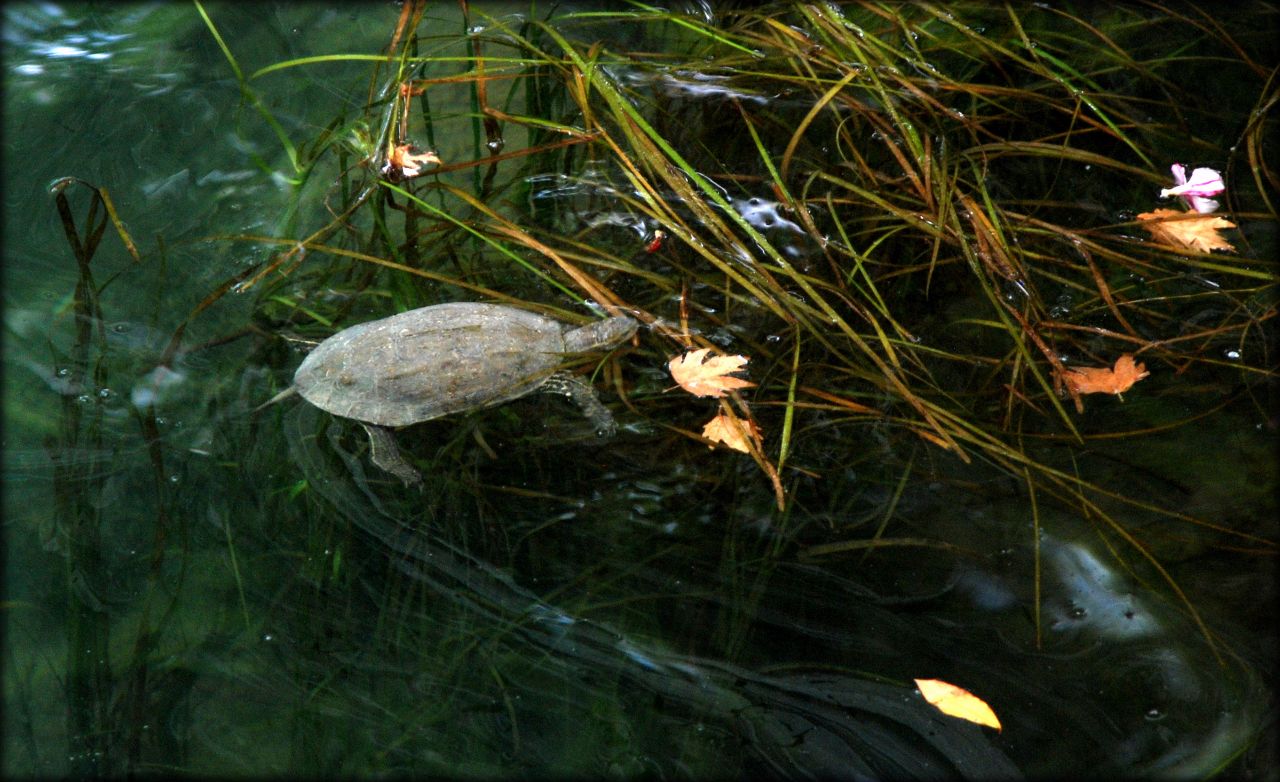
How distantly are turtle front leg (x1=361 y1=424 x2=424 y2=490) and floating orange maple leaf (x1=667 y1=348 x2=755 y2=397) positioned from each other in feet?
3.12

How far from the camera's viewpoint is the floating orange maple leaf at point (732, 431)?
Result: 2592 mm

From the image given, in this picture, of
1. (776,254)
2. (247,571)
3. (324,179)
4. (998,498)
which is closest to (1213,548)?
(998,498)

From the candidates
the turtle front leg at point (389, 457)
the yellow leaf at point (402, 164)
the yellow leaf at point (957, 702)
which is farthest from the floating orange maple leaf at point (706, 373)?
the yellow leaf at point (402, 164)

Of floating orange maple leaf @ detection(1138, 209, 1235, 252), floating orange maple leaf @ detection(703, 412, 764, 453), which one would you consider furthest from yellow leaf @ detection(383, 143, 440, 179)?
floating orange maple leaf @ detection(1138, 209, 1235, 252)

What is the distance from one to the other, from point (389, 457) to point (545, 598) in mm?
724

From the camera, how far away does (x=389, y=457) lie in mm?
2605

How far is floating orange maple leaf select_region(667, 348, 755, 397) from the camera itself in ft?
8.69

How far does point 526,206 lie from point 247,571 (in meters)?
1.67

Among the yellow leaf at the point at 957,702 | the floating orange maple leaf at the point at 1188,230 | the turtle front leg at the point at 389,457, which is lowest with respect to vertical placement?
the yellow leaf at the point at 957,702

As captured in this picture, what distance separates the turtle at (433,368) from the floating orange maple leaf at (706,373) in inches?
10.2

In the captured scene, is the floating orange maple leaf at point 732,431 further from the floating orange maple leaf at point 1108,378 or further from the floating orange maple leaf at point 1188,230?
the floating orange maple leaf at point 1188,230

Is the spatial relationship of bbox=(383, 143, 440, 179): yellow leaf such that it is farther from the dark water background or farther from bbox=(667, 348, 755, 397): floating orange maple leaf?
bbox=(667, 348, 755, 397): floating orange maple leaf

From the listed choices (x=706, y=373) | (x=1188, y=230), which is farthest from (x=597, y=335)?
(x=1188, y=230)

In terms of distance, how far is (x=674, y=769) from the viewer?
83.3 inches
